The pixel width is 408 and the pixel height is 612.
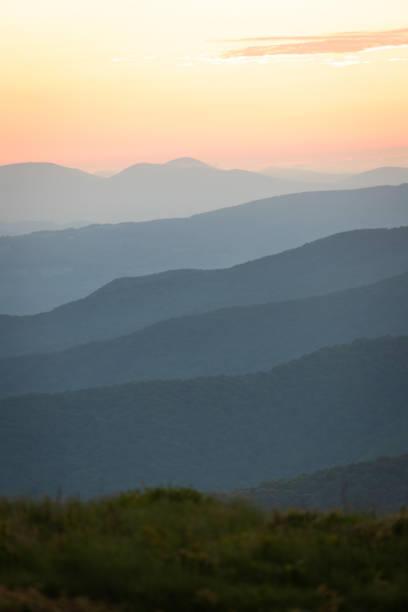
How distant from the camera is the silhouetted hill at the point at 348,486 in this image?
175 ft

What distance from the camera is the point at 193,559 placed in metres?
7.63

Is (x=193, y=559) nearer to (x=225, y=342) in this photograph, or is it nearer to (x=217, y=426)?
(x=217, y=426)

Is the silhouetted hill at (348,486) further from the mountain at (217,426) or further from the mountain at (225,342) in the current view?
the mountain at (225,342)

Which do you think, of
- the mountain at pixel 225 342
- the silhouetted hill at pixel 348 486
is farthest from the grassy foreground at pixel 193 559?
the mountain at pixel 225 342

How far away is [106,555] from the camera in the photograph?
7.48 m

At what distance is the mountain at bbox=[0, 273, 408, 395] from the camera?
486ft

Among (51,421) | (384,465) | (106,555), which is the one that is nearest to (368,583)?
(106,555)

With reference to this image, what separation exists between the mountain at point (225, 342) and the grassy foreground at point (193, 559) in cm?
13348

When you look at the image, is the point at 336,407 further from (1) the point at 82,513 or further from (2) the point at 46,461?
(1) the point at 82,513

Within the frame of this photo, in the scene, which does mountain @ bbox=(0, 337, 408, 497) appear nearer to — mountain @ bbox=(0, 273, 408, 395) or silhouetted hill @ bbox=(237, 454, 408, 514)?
silhouetted hill @ bbox=(237, 454, 408, 514)

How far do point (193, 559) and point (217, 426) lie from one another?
311ft

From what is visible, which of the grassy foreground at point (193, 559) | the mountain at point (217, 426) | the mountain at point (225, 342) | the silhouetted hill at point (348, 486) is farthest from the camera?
the mountain at point (225, 342)

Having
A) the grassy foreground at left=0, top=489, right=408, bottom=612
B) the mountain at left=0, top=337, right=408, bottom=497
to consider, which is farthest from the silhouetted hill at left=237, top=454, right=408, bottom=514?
the grassy foreground at left=0, top=489, right=408, bottom=612

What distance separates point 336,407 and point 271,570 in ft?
323
